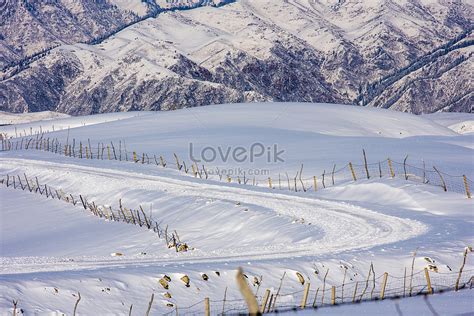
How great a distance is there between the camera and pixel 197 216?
3378cm

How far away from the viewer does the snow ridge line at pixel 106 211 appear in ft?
101

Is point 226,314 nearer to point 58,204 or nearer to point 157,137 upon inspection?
point 58,204

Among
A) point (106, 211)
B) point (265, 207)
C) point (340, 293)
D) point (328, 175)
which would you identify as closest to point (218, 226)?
point (265, 207)

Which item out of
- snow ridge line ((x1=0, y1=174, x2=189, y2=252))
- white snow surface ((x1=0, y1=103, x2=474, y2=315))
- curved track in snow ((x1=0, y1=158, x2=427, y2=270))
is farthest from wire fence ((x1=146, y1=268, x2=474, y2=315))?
snow ridge line ((x1=0, y1=174, x2=189, y2=252))

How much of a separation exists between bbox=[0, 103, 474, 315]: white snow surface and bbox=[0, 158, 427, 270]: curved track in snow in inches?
2.9

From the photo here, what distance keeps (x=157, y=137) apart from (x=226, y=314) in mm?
50514

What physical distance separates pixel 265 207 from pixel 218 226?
10.1 ft

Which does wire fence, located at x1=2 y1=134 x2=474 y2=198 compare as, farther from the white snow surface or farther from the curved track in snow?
the curved track in snow

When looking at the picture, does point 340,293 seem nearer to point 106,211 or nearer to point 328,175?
point 106,211

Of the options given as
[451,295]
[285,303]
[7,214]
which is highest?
[451,295]

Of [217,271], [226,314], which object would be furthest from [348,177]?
[226,314]

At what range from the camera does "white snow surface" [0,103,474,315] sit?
676 inches

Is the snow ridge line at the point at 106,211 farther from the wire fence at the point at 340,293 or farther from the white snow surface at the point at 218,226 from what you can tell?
the wire fence at the point at 340,293

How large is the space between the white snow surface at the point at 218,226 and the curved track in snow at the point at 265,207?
7cm
